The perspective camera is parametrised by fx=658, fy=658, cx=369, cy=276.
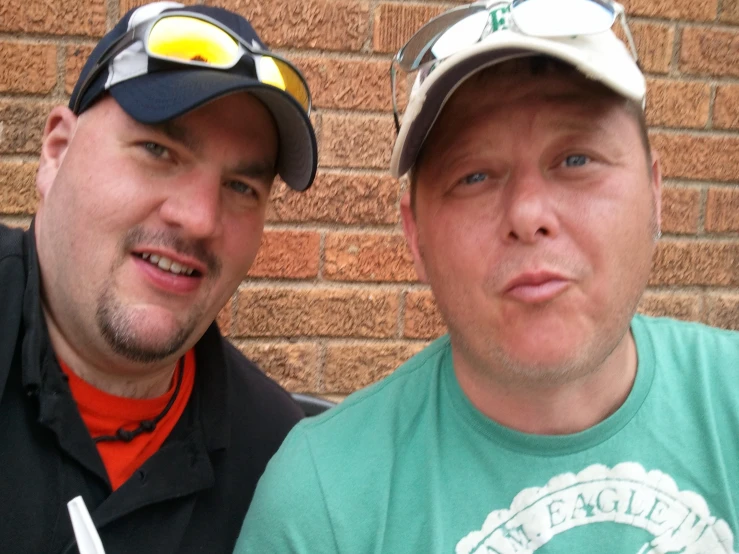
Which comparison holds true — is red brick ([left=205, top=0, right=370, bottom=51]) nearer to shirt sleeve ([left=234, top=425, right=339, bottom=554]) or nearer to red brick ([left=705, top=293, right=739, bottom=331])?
shirt sleeve ([left=234, top=425, right=339, bottom=554])

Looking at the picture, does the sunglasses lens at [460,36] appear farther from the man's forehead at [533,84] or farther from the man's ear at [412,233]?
the man's ear at [412,233]

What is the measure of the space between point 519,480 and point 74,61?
5.54 ft

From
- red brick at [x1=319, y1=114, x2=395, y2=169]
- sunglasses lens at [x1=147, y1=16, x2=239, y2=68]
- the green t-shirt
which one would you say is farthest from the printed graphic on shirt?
red brick at [x1=319, y1=114, x2=395, y2=169]

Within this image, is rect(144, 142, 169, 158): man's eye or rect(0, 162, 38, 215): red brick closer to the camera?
rect(144, 142, 169, 158): man's eye

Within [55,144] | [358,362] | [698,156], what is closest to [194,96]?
[55,144]

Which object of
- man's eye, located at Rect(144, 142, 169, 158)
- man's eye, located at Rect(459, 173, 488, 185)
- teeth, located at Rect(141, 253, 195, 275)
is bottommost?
teeth, located at Rect(141, 253, 195, 275)

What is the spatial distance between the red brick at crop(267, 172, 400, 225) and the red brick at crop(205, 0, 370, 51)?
41cm

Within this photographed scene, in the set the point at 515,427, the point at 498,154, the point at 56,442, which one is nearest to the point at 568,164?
the point at 498,154

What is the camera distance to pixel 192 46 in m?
1.32

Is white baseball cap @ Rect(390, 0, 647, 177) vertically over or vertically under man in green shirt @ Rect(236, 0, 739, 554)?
over

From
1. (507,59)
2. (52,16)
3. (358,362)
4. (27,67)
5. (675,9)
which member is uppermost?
(675,9)

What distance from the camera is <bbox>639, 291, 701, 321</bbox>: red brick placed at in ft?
7.52

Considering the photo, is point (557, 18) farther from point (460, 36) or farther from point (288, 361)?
point (288, 361)

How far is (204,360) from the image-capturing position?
1.56 metres
